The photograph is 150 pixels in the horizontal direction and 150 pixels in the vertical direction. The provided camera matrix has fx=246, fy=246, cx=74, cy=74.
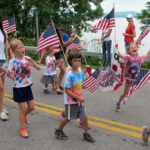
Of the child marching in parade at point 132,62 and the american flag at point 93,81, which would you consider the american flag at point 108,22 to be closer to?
the child marching in parade at point 132,62

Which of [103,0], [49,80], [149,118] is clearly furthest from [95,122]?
[103,0]

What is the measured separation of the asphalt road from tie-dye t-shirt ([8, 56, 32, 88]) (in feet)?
2.84

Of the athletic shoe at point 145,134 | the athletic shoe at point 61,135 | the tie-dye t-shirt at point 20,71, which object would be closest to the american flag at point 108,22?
the tie-dye t-shirt at point 20,71

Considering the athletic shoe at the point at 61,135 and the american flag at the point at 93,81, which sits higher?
the american flag at the point at 93,81

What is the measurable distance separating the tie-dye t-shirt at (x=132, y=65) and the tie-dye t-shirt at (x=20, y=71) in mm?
1893

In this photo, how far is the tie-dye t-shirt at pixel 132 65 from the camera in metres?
4.70

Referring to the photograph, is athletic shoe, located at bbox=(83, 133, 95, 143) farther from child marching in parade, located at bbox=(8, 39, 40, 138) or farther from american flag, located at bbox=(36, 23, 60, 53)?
american flag, located at bbox=(36, 23, 60, 53)

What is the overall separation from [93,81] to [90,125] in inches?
33.5

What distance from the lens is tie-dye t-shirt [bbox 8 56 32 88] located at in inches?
153

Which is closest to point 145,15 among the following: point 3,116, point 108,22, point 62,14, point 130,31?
point 62,14

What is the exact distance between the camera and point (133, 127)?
4.33 meters

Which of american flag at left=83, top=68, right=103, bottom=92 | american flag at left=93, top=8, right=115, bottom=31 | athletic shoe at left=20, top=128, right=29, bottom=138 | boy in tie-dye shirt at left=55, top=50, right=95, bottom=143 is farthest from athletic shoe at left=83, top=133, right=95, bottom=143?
american flag at left=93, top=8, right=115, bottom=31

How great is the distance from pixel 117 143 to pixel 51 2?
14.9 metres

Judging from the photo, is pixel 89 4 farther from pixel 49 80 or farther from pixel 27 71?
pixel 27 71
